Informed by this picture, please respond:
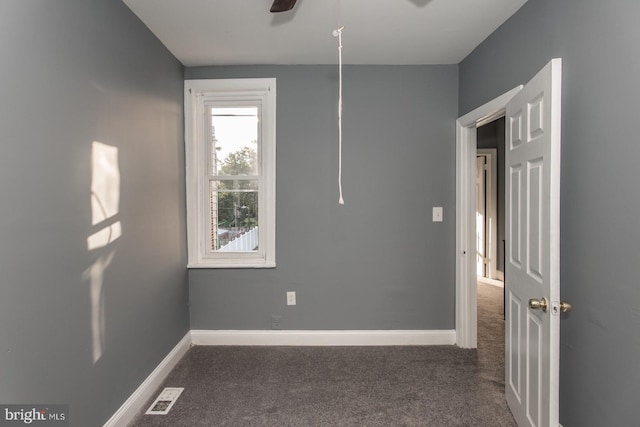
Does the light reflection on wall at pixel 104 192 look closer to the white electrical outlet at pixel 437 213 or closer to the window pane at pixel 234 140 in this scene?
the window pane at pixel 234 140

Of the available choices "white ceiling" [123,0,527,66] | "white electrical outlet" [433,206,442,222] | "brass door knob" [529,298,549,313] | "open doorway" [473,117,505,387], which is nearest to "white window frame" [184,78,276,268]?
"white ceiling" [123,0,527,66]

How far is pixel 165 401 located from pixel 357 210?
1.99 m

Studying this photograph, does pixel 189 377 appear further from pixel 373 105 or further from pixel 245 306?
pixel 373 105

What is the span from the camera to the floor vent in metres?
2.03

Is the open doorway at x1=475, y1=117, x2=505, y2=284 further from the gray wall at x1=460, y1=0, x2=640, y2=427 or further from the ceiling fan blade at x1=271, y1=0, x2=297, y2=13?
the ceiling fan blade at x1=271, y1=0, x2=297, y2=13

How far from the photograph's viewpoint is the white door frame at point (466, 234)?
280 cm

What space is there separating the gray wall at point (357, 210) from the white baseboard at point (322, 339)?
0.22ft

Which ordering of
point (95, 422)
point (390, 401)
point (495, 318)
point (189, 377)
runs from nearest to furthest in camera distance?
1. point (95, 422)
2. point (390, 401)
3. point (189, 377)
4. point (495, 318)

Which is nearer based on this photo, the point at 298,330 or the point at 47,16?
the point at 47,16

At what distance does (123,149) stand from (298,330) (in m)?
2.01

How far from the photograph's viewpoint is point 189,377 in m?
2.42

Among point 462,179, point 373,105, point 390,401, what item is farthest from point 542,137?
point 390,401

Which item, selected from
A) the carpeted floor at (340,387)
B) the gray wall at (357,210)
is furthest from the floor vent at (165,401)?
the gray wall at (357,210)

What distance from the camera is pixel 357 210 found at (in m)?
2.91
